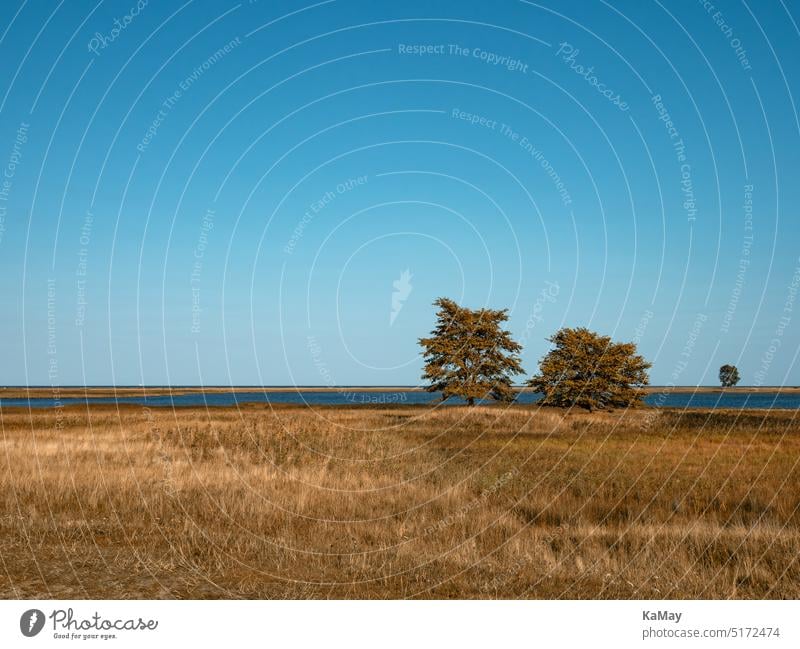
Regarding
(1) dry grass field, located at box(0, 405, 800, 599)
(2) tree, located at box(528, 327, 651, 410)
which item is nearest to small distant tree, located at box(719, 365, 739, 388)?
(2) tree, located at box(528, 327, 651, 410)

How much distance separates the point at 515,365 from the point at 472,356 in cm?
440

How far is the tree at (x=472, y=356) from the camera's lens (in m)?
66.6

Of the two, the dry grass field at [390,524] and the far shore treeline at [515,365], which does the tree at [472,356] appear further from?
the dry grass field at [390,524]

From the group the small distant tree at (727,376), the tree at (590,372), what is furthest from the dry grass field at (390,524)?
the small distant tree at (727,376)

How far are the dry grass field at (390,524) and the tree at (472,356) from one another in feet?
136

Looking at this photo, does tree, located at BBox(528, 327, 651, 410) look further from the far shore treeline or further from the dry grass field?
the dry grass field

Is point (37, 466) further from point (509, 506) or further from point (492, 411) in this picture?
point (492, 411)

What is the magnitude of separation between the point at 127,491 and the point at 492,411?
3964 cm

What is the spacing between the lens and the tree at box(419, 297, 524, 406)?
66562mm

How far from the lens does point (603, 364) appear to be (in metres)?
66.9

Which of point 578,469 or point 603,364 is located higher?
point 603,364

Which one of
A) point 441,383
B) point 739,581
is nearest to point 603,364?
point 441,383

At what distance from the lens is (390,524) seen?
41.1 ft

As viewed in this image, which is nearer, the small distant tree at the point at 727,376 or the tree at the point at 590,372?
the tree at the point at 590,372
